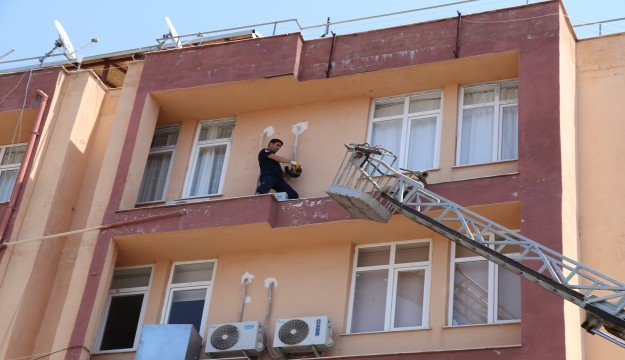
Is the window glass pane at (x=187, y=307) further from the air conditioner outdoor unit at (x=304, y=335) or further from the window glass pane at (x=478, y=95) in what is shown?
the window glass pane at (x=478, y=95)

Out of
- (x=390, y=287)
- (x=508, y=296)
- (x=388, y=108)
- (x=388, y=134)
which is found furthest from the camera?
(x=388, y=108)

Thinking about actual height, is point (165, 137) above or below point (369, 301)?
above

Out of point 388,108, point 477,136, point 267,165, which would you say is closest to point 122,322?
point 267,165

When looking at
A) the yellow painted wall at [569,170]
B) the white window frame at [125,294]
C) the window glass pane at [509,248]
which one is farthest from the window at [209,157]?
the yellow painted wall at [569,170]

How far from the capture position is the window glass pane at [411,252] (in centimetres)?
2162

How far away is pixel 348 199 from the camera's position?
19750 mm

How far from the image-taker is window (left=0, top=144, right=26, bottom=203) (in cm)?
2612

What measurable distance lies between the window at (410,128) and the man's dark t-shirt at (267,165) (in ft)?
6.03

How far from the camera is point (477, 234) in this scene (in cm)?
1852

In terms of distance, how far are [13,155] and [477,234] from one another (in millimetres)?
12025

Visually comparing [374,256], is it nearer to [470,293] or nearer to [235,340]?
[470,293]

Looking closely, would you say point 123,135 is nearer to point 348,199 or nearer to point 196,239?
point 196,239

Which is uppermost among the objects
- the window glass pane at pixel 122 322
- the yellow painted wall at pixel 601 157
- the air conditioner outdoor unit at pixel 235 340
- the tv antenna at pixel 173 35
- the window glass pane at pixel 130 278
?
the tv antenna at pixel 173 35

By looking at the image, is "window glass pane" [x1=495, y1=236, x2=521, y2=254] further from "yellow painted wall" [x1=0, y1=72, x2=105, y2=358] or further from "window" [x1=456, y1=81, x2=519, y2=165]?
"yellow painted wall" [x1=0, y1=72, x2=105, y2=358]
